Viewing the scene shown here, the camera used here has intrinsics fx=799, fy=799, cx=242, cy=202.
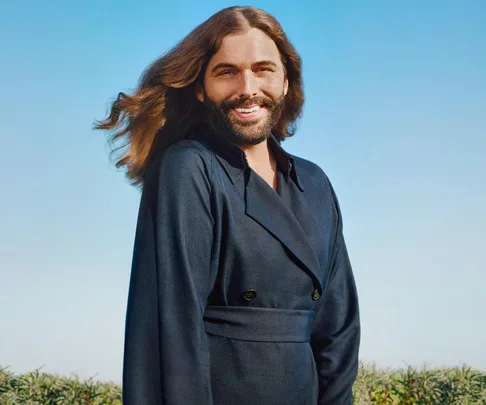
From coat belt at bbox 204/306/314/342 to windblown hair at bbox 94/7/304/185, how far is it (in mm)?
779

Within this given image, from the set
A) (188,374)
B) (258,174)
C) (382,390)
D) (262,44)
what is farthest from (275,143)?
(382,390)

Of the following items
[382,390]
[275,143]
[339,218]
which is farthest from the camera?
[382,390]

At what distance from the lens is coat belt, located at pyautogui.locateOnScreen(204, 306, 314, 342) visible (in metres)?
2.93

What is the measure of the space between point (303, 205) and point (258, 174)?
9.4 inches

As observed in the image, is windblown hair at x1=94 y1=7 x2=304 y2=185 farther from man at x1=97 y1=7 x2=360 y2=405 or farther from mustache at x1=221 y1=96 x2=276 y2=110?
mustache at x1=221 y1=96 x2=276 y2=110

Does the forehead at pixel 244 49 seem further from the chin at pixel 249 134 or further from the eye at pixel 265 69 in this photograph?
the chin at pixel 249 134

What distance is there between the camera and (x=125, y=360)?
2.82m

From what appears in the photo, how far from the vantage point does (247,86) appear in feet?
10.2

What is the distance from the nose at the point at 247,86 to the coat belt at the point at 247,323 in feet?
2.74

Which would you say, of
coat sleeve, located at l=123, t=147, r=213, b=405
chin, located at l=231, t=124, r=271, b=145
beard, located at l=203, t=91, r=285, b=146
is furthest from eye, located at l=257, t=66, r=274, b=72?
coat sleeve, located at l=123, t=147, r=213, b=405

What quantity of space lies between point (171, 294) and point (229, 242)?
0.31 metres

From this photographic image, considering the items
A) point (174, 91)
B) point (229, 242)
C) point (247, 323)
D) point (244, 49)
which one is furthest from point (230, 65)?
point (247, 323)

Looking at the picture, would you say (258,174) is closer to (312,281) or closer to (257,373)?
(312,281)

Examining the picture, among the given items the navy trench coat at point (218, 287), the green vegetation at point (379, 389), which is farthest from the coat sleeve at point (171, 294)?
the green vegetation at point (379, 389)
